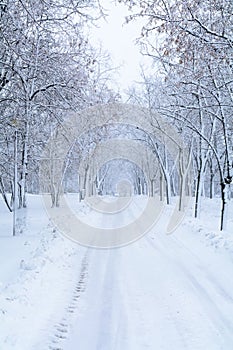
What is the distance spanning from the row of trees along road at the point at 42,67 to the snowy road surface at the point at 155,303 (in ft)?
16.5

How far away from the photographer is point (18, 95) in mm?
13203

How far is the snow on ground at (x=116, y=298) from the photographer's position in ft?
16.7

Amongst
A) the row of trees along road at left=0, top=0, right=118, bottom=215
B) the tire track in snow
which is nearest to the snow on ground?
the tire track in snow

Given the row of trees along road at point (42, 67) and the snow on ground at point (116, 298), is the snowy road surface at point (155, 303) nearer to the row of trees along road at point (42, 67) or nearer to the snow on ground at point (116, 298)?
the snow on ground at point (116, 298)

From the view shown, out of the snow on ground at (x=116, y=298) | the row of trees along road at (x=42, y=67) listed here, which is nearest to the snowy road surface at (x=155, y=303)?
the snow on ground at (x=116, y=298)

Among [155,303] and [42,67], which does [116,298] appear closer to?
[155,303]

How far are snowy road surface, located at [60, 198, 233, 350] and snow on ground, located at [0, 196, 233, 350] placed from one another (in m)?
0.01

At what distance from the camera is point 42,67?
10.9 m

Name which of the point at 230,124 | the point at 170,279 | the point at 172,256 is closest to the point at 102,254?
the point at 172,256

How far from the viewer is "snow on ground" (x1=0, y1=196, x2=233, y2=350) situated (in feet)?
16.7

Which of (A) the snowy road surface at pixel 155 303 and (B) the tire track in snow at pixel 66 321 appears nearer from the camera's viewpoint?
(B) the tire track in snow at pixel 66 321

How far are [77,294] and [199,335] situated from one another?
272 cm

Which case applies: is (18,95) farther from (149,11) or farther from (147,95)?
(147,95)

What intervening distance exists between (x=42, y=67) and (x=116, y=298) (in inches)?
267
